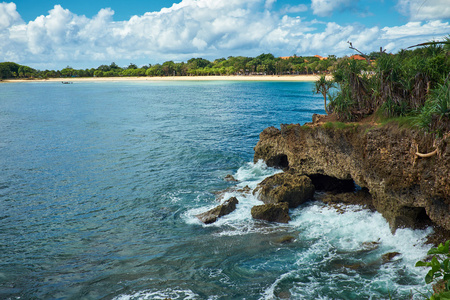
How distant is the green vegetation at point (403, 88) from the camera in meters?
10.7

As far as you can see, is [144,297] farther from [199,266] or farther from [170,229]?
[170,229]

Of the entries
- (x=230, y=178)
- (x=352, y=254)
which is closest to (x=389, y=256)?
(x=352, y=254)

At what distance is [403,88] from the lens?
13.0 meters

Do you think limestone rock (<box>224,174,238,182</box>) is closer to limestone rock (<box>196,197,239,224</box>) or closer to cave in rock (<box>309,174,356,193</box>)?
limestone rock (<box>196,197,239,224</box>)

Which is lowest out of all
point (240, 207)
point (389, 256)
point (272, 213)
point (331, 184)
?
point (389, 256)

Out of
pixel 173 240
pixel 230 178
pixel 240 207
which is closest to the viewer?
pixel 173 240

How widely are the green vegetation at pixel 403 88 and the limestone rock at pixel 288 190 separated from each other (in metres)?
3.67

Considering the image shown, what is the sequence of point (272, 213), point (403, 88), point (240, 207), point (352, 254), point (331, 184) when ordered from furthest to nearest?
point (331, 184)
point (240, 207)
point (272, 213)
point (403, 88)
point (352, 254)

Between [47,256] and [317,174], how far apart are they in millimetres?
13378

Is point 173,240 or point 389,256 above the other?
point 389,256

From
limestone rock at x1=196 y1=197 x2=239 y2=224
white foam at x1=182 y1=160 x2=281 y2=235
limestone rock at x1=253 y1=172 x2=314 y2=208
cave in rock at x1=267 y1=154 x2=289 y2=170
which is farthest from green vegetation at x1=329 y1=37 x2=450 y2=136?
cave in rock at x1=267 y1=154 x2=289 y2=170

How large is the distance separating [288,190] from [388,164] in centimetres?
478

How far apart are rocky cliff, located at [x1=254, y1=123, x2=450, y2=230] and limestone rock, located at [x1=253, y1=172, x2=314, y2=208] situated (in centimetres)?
124

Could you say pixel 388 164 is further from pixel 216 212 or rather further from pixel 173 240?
pixel 173 240
